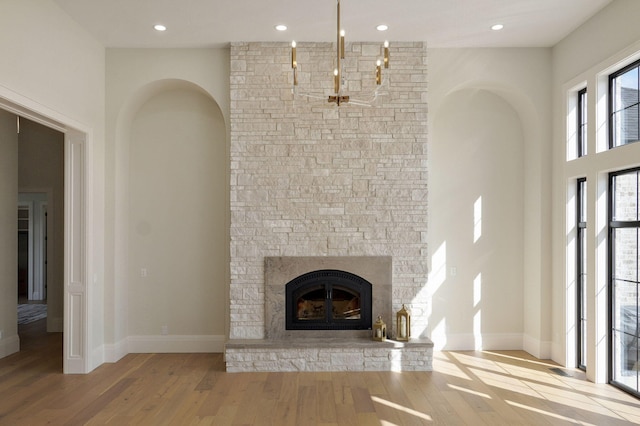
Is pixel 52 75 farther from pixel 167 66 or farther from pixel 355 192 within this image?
pixel 355 192

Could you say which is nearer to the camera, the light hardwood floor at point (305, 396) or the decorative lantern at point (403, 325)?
the light hardwood floor at point (305, 396)

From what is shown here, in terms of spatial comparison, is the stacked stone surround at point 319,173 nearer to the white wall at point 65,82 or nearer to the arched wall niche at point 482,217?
the arched wall niche at point 482,217

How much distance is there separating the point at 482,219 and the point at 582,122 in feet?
5.34

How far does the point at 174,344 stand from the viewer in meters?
6.10

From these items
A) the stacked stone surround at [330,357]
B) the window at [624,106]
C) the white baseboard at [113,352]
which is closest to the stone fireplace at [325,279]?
the stacked stone surround at [330,357]

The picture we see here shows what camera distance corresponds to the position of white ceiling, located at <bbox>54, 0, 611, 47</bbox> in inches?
187

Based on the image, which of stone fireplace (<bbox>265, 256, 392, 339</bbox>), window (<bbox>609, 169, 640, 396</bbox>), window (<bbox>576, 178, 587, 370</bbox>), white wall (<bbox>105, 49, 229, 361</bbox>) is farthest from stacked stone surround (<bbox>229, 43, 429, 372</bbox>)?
window (<bbox>609, 169, 640, 396</bbox>)

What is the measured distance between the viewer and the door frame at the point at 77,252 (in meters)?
5.30

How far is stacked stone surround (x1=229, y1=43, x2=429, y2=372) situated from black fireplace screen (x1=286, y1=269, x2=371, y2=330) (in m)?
0.30

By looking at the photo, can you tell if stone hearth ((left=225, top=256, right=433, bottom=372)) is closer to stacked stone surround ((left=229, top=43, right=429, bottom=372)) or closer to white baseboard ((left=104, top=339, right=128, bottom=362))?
stacked stone surround ((left=229, top=43, right=429, bottom=372))

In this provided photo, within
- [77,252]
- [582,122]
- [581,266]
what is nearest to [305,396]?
[77,252]

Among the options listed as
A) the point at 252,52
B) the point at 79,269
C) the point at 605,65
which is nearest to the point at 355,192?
the point at 252,52

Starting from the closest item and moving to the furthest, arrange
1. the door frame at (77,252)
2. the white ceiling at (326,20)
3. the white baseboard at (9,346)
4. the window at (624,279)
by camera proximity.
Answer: the window at (624,279)
the white ceiling at (326,20)
the door frame at (77,252)
the white baseboard at (9,346)

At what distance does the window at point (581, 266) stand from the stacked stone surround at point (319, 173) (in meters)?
1.73
